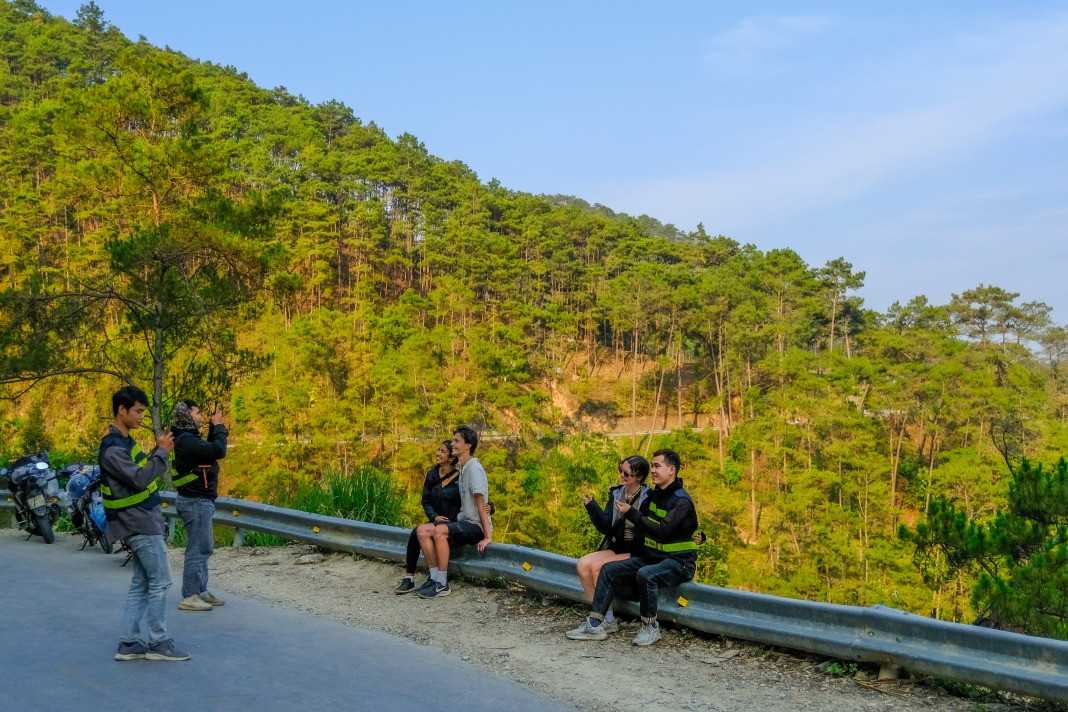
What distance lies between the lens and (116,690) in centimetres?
560

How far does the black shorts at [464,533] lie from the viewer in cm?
883

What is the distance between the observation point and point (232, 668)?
20.3ft

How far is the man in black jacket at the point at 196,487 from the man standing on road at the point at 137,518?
1.78m

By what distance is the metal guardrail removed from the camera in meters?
4.78

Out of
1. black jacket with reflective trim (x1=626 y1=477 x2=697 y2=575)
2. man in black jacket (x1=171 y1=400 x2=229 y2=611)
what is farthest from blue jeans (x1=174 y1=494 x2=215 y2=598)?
black jacket with reflective trim (x1=626 y1=477 x2=697 y2=575)

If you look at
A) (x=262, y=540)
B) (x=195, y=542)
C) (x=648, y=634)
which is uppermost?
(x=195, y=542)

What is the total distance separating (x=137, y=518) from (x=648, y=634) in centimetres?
359

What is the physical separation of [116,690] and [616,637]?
3.40 m

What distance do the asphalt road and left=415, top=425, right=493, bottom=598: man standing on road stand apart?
1.24 metres

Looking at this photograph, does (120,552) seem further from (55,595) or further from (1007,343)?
(1007,343)

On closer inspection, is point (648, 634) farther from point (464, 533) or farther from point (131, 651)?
point (131, 651)

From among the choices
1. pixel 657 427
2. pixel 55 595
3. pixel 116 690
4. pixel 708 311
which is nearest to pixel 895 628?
pixel 116 690

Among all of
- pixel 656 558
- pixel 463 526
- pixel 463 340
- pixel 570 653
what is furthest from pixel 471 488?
pixel 463 340

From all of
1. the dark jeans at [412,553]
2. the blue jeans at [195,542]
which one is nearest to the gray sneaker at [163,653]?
the blue jeans at [195,542]
